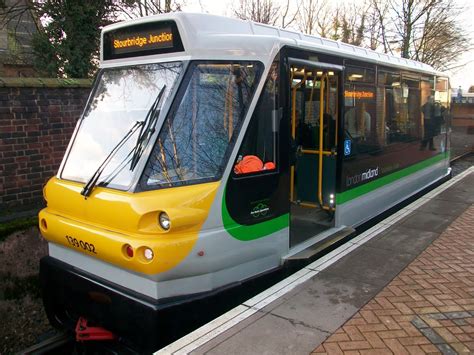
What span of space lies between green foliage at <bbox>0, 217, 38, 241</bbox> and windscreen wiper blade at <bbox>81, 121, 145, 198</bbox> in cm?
231

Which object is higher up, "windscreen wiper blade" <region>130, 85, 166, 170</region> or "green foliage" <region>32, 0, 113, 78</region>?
"green foliage" <region>32, 0, 113, 78</region>

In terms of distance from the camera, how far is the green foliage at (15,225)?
537 cm

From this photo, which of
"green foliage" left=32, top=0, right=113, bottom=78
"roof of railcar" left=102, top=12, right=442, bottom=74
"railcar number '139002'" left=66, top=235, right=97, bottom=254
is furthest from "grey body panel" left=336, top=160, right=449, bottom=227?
"green foliage" left=32, top=0, right=113, bottom=78

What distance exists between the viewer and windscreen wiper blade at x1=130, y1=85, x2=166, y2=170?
354cm

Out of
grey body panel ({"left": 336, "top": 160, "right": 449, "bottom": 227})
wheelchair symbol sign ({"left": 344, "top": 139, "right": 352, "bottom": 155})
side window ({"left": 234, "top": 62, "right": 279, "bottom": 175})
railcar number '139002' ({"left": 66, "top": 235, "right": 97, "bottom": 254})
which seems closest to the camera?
railcar number '139002' ({"left": 66, "top": 235, "right": 97, "bottom": 254})

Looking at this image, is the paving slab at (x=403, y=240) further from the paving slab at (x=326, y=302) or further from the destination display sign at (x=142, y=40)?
the destination display sign at (x=142, y=40)

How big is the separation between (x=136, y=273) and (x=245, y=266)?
103 cm

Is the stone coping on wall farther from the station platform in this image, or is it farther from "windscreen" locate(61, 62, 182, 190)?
the station platform

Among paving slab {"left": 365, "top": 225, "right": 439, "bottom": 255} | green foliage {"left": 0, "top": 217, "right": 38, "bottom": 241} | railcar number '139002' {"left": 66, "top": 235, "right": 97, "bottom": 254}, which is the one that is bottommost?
paving slab {"left": 365, "top": 225, "right": 439, "bottom": 255}

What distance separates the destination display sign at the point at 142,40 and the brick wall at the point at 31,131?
2.22 m

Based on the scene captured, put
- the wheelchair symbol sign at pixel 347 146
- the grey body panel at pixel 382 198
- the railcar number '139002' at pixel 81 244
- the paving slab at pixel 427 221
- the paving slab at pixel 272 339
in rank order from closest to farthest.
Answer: the paving slab at pixel 272 339
the railcar number '139002' at pixel 81 244
the wheelchair symbol sign at pixel 347 146
the grey body panel at pixel 382 198
the paving slab at pixel 427 221

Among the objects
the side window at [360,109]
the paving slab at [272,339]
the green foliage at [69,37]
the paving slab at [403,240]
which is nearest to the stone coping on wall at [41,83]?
the green foliage at [69,37]

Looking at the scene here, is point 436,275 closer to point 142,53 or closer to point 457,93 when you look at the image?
point 142,53

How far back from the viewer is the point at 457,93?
73.6 feet
